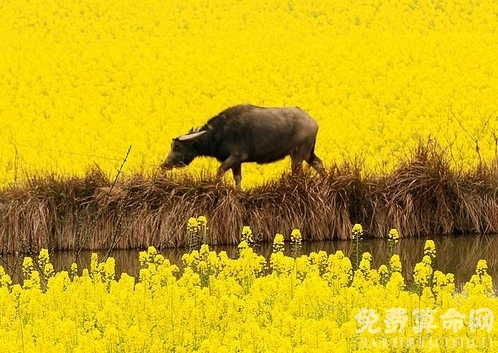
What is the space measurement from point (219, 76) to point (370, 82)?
3.60 meters

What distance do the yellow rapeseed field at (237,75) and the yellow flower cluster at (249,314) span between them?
867 centimetres

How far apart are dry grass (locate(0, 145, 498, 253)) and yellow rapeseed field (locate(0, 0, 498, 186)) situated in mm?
1509

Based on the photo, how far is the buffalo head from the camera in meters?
18.3

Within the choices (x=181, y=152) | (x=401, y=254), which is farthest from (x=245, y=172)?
(x=401, y=254)

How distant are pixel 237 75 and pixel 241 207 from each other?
36.1ft

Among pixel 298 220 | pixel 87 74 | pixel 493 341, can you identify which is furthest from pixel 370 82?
pixel 493 341

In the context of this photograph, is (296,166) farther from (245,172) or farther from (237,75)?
(237,75)

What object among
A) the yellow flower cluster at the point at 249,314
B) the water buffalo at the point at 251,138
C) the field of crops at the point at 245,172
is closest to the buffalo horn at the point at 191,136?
the water buffalo at the point at 251,138

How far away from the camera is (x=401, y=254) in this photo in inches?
574

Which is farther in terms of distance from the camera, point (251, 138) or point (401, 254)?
point (251, 138)

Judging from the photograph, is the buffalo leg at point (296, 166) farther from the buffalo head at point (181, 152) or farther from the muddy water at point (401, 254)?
the buffalo head at point (181, 152)

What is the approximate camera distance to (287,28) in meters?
33.2

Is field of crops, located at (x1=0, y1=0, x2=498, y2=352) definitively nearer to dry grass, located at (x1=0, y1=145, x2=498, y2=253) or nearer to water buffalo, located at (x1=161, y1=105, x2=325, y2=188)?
dry grass, located at (x1=0, y1=145, x2=498, y2=253)

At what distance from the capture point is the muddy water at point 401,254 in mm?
13586
